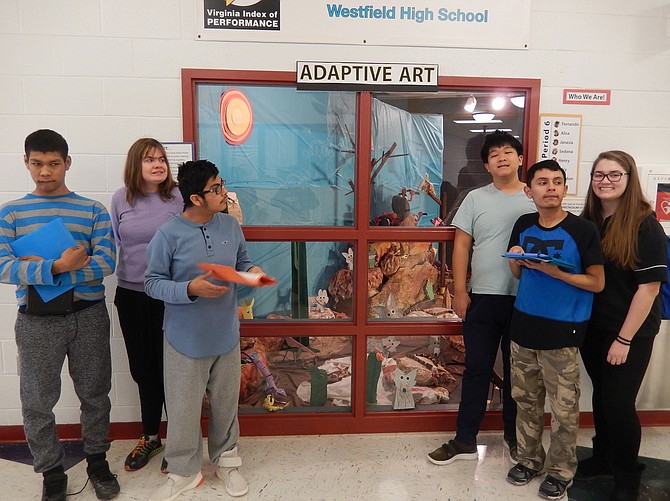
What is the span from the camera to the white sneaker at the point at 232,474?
2.22 m

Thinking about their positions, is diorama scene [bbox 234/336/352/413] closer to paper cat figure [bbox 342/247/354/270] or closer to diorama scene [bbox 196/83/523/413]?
diorama scene [bbox 196/83/523/413]

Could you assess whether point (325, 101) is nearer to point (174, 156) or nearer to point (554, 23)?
point (174, 156)

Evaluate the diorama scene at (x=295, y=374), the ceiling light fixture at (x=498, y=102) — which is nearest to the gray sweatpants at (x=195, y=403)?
the diorama scene at (x=295, y=374)

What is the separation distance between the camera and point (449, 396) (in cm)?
292

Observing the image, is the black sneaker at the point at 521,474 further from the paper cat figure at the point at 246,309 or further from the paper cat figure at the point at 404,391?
the paper cat figure at the point at 246,309

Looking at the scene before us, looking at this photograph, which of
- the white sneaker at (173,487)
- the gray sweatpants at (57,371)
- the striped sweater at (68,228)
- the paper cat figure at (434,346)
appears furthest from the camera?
the paper cat figure at (434,346)

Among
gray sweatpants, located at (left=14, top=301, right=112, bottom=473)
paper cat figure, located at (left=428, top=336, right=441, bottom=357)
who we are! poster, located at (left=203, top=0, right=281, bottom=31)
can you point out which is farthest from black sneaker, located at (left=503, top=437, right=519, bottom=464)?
who we are! poster, located at (left=203, top=0, right=281, bottom=31)

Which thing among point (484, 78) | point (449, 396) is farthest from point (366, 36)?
point (449, 396)

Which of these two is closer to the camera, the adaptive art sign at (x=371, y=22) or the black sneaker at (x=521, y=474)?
the black sneaker at (x=521, y=474)

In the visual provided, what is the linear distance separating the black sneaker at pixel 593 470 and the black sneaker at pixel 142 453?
2.12 m

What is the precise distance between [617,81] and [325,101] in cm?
160

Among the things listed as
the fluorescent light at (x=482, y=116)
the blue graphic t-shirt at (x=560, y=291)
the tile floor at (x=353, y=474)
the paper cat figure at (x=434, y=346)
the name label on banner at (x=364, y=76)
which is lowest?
the tile floor at (x=353, y=474)

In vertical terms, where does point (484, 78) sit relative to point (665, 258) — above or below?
above

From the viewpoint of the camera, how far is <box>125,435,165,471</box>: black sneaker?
7.88 ft
